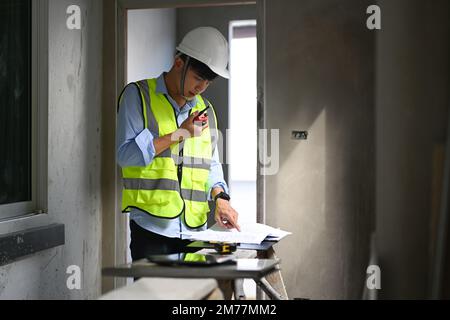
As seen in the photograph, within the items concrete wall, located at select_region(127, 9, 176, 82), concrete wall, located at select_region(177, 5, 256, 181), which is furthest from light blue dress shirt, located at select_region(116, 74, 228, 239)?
concrete wall, located at select_region(177, 5, 256, 181)

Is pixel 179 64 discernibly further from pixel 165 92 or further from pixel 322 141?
pixel 322 141

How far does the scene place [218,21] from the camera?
553 centimetres

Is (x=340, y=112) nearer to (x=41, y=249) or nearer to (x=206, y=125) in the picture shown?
(x=206, y=125)

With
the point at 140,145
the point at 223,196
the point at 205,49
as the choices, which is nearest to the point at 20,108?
the point at 140,145

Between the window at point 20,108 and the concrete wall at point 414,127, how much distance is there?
1733 mm

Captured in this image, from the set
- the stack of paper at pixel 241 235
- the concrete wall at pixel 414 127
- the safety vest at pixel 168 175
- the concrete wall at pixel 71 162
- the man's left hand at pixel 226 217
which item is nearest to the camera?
the concrete wall at pixel 414 127

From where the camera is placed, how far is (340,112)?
3.50 m

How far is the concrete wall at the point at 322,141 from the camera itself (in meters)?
3.47

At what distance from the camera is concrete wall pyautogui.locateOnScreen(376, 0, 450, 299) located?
153 cm

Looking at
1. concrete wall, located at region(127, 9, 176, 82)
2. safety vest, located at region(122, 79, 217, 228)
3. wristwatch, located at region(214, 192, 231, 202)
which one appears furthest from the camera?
concrete wall, located at region(127, 9, 176, 82)

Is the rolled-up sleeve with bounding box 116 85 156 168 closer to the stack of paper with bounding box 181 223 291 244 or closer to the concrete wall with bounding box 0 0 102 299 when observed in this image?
the stack of paper with bounding box 181 223 291 244

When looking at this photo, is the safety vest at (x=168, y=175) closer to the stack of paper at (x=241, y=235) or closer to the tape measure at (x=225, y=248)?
the stack of paper at (x=241, y=235)

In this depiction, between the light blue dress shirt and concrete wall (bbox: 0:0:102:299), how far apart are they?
1.96ft

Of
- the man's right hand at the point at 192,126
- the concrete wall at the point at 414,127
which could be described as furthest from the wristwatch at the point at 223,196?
the concrete wall at the point at 414,127
